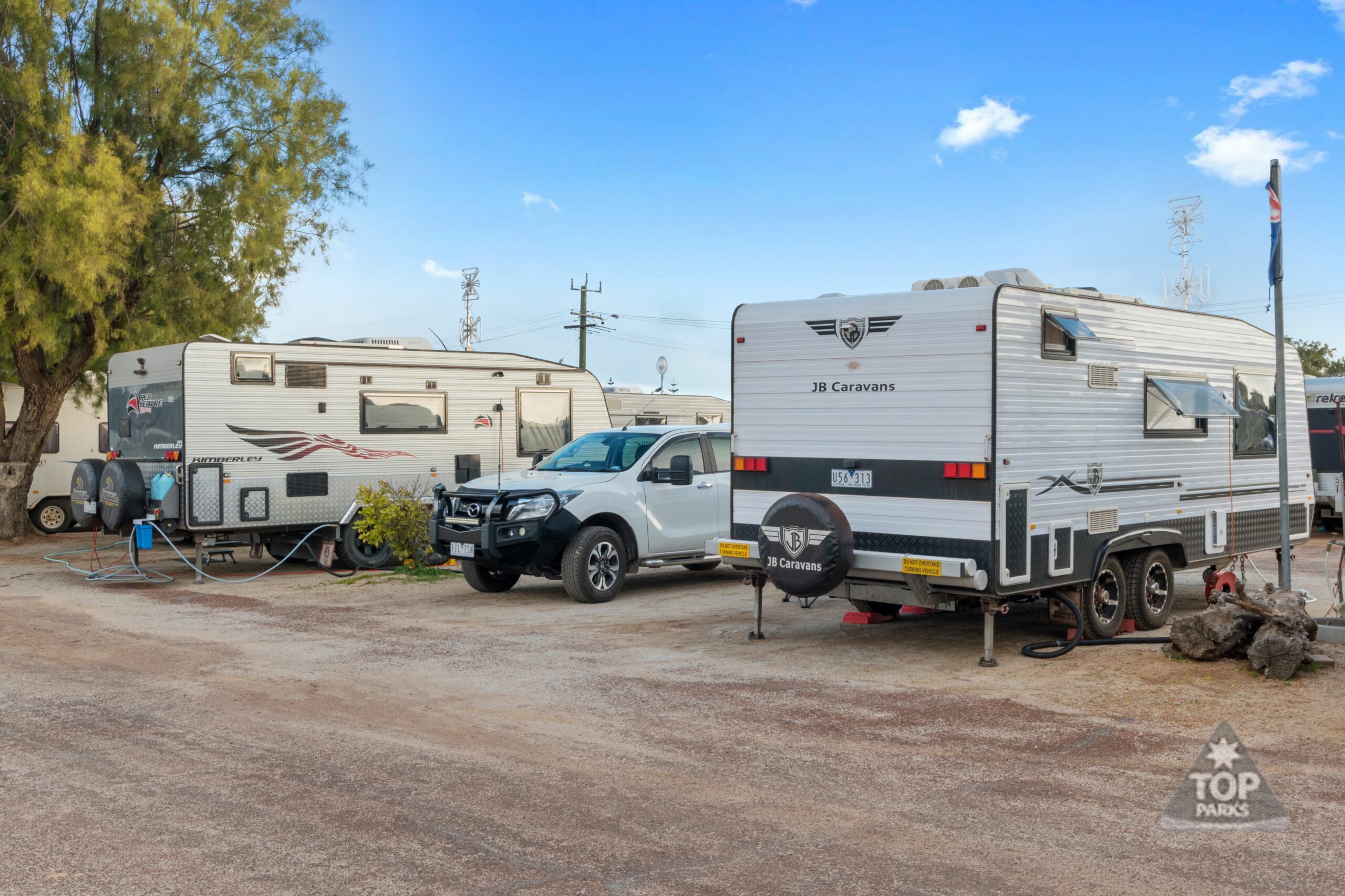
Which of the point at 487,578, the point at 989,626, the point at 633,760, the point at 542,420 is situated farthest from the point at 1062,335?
the point at 542,420

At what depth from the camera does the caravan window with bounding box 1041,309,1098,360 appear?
8.82 meters

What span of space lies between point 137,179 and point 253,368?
7.47 metres

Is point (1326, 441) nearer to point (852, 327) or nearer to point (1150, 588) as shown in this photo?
point (1150, 588)

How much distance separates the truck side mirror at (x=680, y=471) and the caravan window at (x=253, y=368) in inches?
227

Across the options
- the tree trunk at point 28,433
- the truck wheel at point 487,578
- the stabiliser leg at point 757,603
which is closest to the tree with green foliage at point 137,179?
the tree trunk at point 28,433

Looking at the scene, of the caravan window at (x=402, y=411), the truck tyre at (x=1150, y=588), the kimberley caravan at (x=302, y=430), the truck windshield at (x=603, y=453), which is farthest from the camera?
the caravan window at (x=402, y=411)

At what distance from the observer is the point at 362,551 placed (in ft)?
51.7

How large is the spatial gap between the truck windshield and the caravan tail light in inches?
196

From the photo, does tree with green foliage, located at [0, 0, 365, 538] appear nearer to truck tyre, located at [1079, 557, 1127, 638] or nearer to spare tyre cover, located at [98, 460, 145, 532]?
spare tyre cover, located at [98, 460, 145, 532]

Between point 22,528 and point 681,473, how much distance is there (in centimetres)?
1399

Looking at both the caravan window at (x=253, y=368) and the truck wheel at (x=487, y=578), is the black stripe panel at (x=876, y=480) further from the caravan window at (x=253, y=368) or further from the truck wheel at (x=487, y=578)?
the caravan window at (x=253, y=368)

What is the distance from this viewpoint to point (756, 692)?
813 centimetres

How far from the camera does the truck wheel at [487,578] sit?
13.2m

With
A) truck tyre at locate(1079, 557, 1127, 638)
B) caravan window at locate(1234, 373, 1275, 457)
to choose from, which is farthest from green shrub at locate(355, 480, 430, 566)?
caravan window at locate(1234, 373, 1275, 457)
